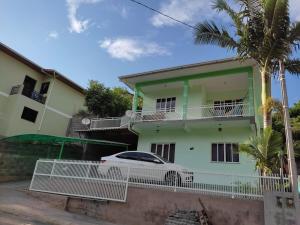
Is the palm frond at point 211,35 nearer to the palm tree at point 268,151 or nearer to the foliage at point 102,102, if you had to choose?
the palm tree at point 268,151

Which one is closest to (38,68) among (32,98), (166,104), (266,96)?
(32,98)

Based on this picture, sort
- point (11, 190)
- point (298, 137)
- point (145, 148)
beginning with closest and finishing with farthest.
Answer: point (11, 190)
point (298, 137)
point (145, 148)

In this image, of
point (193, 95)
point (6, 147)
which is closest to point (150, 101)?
point (193, 95)

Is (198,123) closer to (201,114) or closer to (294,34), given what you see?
(201,114)

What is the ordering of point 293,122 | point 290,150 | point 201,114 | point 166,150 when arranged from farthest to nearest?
1. point 166,150
2. point 201,114
3. point 293,122
4. point 290,150

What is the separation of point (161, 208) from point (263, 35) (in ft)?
25.1

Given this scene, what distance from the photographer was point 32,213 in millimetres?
8820

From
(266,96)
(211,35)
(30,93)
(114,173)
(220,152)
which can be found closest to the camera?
(266,96)

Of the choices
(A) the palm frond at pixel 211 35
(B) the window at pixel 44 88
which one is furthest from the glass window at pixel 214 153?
(B) the window at pixel 44 88

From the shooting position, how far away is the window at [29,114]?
19531 mm

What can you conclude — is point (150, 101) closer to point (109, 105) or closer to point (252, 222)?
point (109, 105)

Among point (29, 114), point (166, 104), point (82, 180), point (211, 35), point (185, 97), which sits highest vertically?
point (211, 35)

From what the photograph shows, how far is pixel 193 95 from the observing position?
17109 millimetres

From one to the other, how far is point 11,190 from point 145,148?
7679 mm
